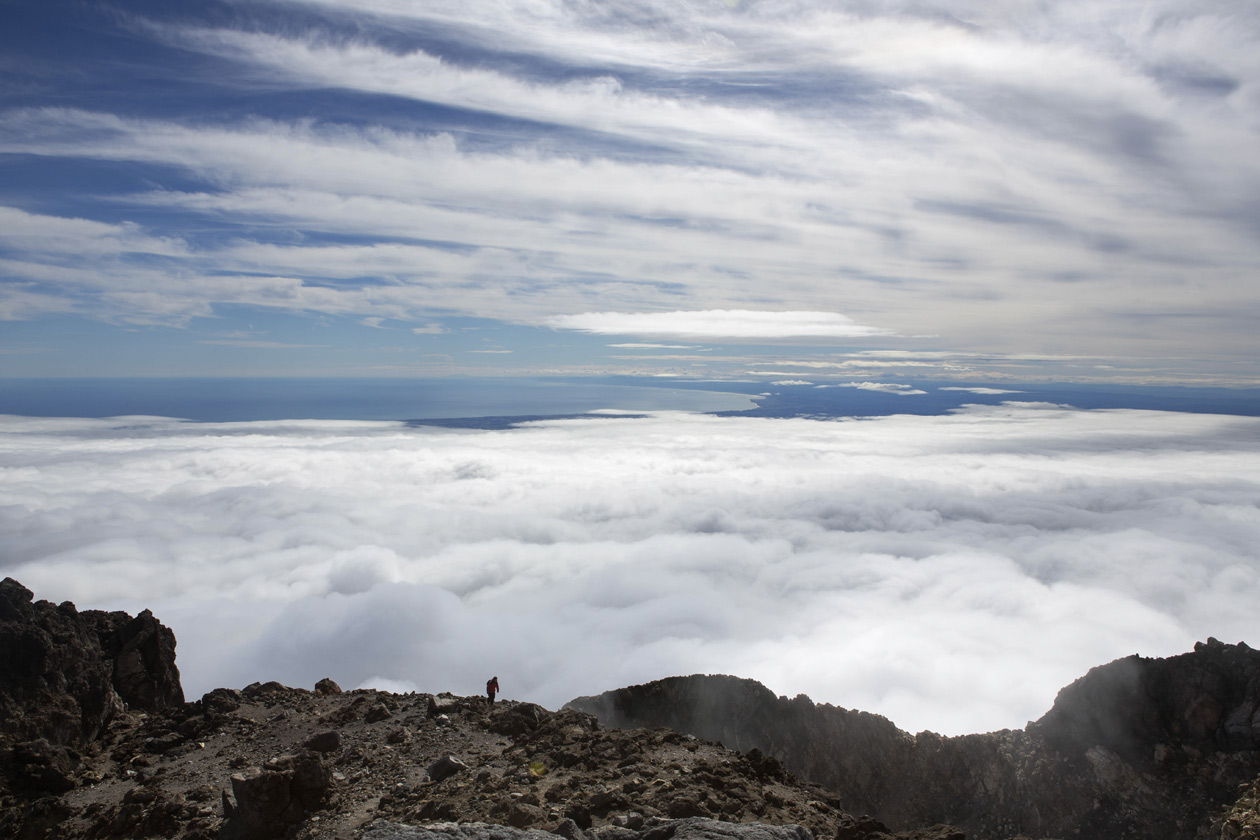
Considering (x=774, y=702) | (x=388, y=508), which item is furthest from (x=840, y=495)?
(x=774, y=702)

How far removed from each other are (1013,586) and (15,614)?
385 ft

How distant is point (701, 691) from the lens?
31656 mm

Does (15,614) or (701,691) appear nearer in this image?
(15,614)

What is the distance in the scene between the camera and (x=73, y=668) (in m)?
18.9

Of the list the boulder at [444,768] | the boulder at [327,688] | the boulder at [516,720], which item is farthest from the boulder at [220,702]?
the boulder at [444,768]

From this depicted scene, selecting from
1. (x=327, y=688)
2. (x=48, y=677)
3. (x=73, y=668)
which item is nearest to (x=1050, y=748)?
Answer: (x=327, y=688)

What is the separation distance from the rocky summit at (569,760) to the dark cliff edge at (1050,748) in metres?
0.08

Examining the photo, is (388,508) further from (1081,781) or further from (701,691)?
(1081,781)

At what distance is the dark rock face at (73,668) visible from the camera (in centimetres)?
1720

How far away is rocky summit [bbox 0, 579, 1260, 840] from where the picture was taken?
40.5ft

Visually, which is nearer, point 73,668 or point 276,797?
point 276,797

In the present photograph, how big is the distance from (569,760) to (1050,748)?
25.1 meters

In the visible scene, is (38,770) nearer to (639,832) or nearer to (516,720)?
(516,720)

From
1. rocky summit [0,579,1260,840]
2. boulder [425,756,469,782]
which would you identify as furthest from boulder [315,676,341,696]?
boulder [425,756,469,782]
